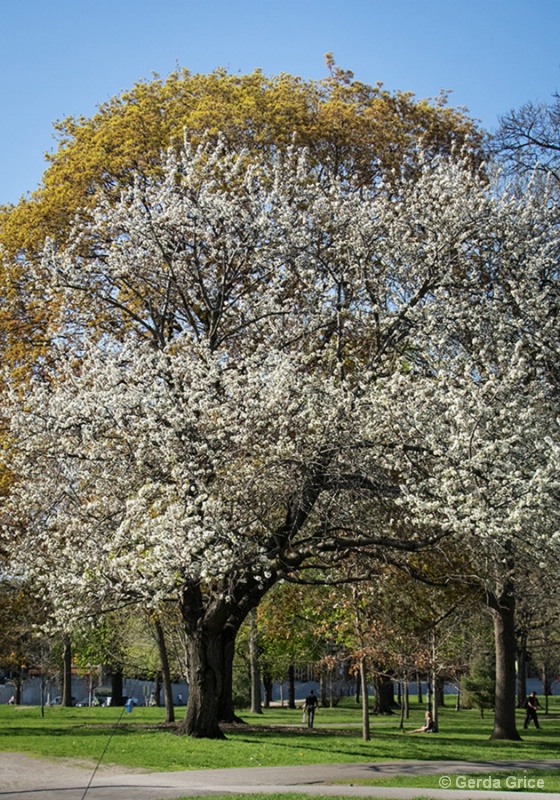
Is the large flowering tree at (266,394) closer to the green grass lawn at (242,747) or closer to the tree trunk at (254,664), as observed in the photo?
the green grass lawn at (242,747)

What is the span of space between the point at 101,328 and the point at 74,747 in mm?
8052

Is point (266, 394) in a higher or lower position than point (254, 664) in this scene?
higher

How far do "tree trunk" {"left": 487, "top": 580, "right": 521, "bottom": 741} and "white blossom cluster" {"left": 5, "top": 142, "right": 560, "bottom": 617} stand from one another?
9551 millimetres

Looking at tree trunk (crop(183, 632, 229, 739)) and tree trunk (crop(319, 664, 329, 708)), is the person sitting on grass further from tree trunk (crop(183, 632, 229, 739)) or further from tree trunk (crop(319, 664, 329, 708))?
tree trunk (crop(319, 664, 329, 708))

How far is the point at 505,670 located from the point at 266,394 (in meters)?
14.2

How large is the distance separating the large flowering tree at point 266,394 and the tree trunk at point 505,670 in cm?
831

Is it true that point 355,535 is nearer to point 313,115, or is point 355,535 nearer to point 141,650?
point 313,115

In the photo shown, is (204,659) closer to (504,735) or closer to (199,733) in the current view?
(199,733)

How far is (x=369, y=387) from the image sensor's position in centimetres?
1645

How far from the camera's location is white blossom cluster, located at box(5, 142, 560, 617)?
608 inches

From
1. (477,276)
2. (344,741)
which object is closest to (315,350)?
(477,276)

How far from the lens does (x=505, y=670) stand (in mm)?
26406

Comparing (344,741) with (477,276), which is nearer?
(477,276)

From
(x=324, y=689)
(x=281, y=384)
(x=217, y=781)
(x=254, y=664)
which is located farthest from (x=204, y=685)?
(x=324, y=689)
